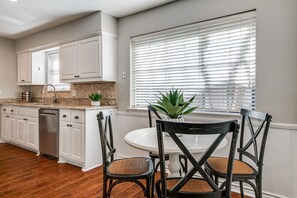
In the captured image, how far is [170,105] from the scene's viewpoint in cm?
174

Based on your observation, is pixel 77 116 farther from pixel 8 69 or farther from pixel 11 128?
pixel 8 69

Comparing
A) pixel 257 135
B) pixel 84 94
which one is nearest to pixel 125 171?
pixel 257 135

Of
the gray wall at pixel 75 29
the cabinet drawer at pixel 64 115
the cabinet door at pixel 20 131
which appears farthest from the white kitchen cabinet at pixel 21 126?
the gray wall at pixel 75 29

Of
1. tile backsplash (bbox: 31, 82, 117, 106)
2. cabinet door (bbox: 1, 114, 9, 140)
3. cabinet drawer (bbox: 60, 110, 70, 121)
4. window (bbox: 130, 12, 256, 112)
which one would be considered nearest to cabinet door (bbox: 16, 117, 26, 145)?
cabinet door (bbox: 1, 114, 9, 140)

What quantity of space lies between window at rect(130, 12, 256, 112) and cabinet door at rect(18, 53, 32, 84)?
8.87 feet

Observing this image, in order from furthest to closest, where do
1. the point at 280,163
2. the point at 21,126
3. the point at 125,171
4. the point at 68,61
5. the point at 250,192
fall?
1. the point at 21,126
2. the point at 68,61
3. the point at 250,192
4. the point at 280,163
5. the point at 125,171

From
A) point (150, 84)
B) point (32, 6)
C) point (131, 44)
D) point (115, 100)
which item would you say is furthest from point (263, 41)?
point (32, 6)

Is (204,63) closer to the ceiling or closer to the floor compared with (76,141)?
closer to the ceiling

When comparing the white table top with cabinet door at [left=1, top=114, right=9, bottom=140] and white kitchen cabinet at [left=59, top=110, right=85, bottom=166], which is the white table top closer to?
white kitchen cabinet at [left=59, top=110, right=85, bottom=166]

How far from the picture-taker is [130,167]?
5.73 feet

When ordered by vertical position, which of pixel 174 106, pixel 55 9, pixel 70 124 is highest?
pixel 55 9

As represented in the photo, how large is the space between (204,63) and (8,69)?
15.0 ft

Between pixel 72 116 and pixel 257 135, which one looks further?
pixel 72 116

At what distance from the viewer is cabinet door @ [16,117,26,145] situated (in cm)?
387
